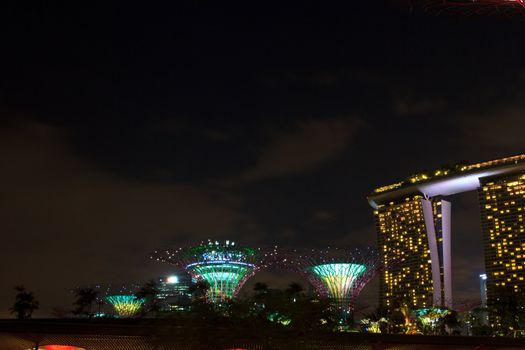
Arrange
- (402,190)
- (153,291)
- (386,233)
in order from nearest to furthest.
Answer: (153,291) → (402,190) → (386,233)

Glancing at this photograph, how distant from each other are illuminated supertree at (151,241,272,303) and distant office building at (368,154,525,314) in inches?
2164

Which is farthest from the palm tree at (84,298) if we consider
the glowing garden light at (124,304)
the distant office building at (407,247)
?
the distant office building at (407,247)

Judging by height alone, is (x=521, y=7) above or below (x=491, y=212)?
below

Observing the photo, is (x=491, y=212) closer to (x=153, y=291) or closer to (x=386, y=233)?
(x=386, y=233)

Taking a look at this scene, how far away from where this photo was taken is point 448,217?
139 metres

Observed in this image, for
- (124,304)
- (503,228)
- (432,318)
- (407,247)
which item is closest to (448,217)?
(503,228)

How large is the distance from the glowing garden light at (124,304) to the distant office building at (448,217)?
55.9m

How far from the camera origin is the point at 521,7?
22.7 m

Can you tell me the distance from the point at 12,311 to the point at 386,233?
4642 inches

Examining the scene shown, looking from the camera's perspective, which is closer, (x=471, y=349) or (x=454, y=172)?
(x=471, y=349)

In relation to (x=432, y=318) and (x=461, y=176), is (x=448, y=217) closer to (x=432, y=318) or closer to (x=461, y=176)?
(x=461, y=176)

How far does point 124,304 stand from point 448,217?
71.7 meters

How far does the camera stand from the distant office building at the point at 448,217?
14588 centimetres

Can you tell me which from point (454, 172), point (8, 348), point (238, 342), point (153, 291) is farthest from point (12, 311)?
point (454, 172)
